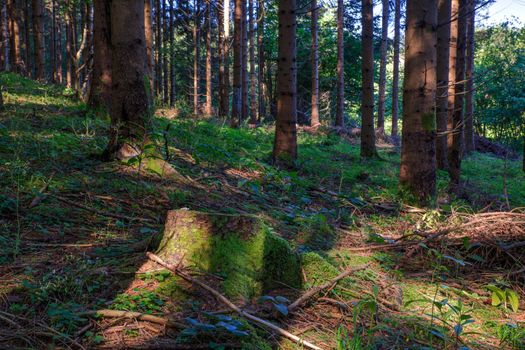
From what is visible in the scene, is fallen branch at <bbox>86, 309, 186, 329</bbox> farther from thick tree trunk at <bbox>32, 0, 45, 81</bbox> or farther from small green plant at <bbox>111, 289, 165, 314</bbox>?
thick tree trunk at <bbox>32, 0, 45, 81</bbox>

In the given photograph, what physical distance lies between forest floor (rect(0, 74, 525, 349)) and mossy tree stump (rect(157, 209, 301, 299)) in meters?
0.11

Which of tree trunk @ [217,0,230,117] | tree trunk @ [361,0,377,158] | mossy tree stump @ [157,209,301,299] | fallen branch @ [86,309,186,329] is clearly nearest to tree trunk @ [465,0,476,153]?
tree trunk @ [361,0,377,158]

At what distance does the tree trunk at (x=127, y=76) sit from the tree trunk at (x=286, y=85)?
3.86 metres

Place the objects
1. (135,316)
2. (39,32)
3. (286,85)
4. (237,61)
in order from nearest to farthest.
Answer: (135,316), (286,85), (237,61), (39,32)

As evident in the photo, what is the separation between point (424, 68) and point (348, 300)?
4255mm

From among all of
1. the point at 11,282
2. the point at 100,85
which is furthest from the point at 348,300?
the point at 100,85

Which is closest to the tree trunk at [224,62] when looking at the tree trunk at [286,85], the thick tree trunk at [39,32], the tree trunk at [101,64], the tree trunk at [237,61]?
the tree trunk at [237,61]

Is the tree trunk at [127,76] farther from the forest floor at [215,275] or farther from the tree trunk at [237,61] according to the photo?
the tree trunk at [237,61]

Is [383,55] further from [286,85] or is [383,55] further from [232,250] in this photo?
[232,250]

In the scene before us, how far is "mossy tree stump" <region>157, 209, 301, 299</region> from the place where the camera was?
274cm

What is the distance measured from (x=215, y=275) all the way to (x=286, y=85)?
6.29 metres

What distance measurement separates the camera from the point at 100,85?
888 cm

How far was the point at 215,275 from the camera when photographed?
8.80 ft

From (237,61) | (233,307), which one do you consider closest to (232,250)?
(233,307)
